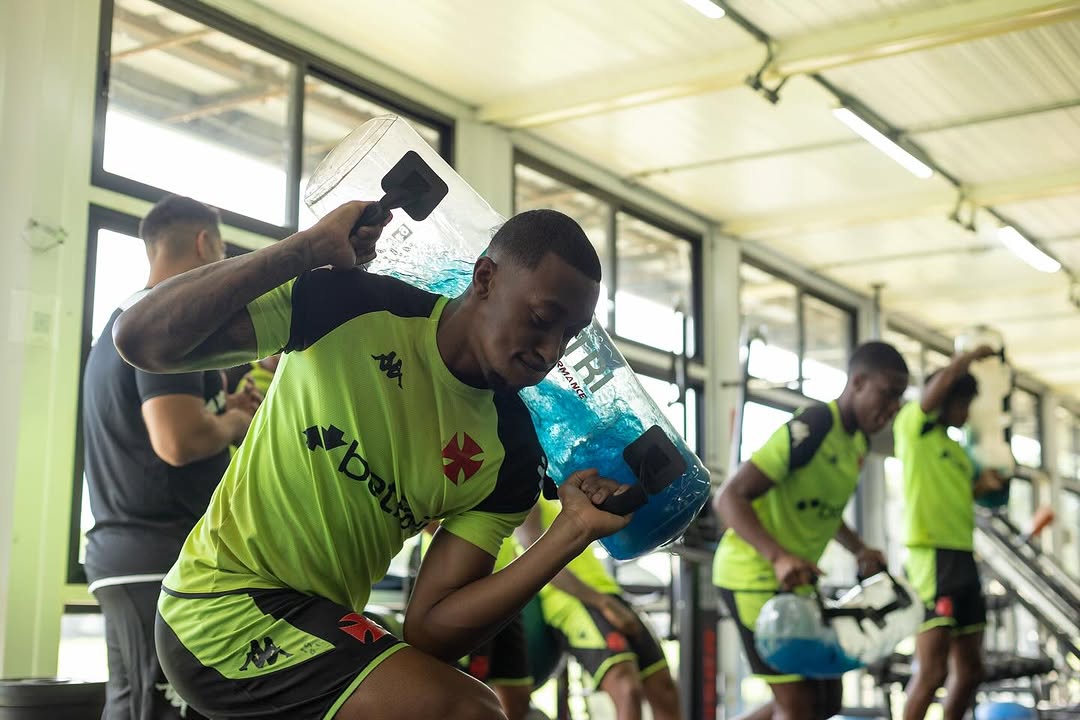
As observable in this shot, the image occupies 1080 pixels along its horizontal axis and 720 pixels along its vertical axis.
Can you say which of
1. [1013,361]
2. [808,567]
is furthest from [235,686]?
[1013,361]

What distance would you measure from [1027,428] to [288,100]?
42.1 feet

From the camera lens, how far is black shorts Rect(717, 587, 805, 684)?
13.0ft

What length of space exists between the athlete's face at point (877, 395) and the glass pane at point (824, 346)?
22.2 feet

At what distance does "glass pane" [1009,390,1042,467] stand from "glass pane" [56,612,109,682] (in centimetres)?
1311

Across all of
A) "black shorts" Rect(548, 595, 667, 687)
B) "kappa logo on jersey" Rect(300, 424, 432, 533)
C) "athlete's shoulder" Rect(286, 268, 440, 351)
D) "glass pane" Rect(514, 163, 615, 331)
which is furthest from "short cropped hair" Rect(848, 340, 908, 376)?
"glass pane" Rect(514, 163, 615, 331)

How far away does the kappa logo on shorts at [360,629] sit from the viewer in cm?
173

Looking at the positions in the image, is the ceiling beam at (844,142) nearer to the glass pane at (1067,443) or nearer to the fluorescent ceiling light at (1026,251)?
the fluorescent ceiling light at (1026,251)

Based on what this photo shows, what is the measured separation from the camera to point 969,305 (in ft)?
39.7

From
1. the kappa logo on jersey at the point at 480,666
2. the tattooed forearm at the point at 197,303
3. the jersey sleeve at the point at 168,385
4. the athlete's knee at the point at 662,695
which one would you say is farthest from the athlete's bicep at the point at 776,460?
the tattooed forearm at the point at 197,303

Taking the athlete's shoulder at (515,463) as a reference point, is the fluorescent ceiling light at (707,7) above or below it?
above

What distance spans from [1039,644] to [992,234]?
3311 millimetres

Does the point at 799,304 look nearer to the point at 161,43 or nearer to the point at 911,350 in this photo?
the point at 911,350

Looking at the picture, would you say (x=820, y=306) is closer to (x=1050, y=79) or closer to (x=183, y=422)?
(x=1050, y=79)

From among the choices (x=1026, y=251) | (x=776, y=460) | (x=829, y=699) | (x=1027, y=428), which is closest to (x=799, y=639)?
(x=829, y=699)
